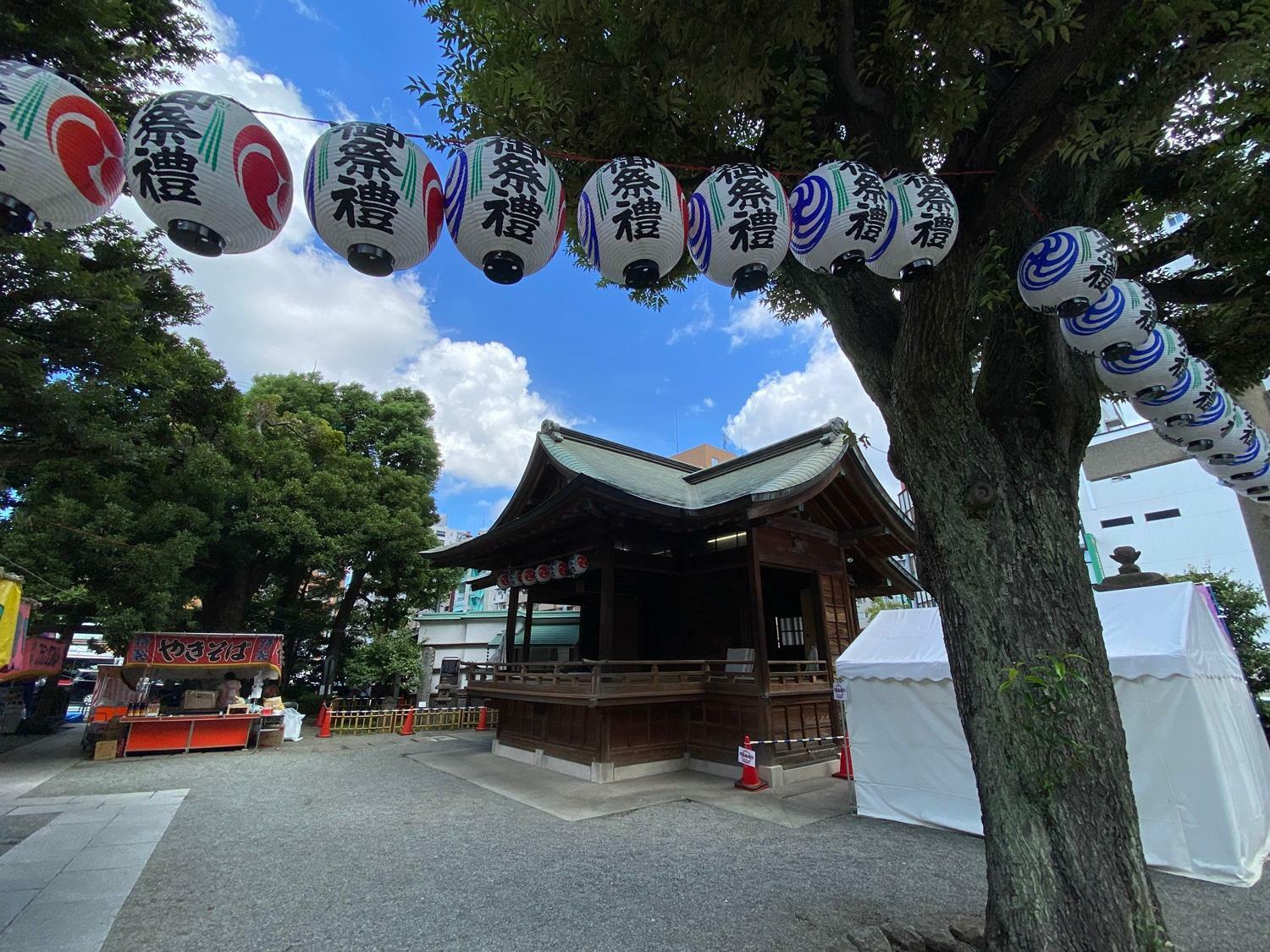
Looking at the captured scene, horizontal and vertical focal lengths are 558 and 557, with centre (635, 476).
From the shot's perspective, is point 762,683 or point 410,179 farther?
point 762,683

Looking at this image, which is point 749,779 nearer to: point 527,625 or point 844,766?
point 844,766

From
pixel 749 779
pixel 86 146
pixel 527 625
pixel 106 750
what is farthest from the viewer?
pixel 527 625

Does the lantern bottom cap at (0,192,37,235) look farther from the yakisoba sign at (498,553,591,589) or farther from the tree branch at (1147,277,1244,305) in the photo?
the yakisoba sign at (498,553,591,589)

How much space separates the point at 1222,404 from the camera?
4676 mm

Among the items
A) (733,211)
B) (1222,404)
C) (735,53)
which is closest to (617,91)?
(735,53)

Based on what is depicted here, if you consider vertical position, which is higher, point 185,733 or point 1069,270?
point 1069,270

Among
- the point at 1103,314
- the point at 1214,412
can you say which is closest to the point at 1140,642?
the point at 1214,412

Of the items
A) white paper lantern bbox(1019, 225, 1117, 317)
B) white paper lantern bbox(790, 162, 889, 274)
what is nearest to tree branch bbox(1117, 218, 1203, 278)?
white paper lantern bbox(1019, 225, 1117, 317)

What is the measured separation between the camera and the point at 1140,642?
224 inches

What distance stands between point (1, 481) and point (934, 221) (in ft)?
45.4

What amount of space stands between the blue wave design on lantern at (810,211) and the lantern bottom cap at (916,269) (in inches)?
22.8

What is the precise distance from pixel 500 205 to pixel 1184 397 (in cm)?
537

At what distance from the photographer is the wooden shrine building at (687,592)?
9.41 m

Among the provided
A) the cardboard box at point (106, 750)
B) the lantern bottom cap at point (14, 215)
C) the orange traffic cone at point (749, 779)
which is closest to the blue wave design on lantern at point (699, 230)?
the lantern bottom cap at point (14, 215)
